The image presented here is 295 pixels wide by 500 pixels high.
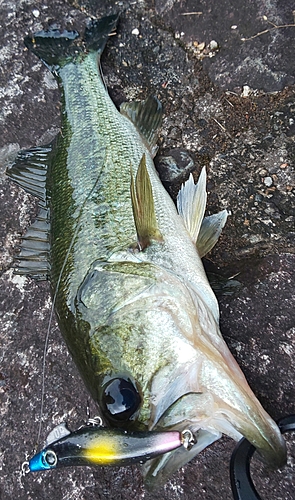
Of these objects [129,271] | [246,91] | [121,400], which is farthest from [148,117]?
[121,400]

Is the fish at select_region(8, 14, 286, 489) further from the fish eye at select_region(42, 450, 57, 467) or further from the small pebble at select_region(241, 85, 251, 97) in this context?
the small pebble at select_region(241, 85, 251, 97)

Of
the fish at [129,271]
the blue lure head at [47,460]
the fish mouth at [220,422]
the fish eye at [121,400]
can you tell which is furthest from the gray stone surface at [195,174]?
the blue lure head at [47,460]

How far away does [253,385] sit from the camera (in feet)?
7.81

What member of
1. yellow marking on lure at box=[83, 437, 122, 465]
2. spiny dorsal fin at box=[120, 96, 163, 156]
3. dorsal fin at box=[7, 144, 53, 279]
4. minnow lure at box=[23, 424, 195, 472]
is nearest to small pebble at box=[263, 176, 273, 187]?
spiny dorsal fin at box=[120, 96, 163, 156]

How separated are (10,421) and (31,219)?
54.6 inches

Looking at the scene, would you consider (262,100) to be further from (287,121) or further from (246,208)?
(246,208)

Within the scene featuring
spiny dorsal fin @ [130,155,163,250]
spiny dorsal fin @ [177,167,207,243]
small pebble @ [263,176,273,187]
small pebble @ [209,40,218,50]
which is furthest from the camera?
small pebble @ [209,40,218,50]

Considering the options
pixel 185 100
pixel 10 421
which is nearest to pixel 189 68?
pixel 185 100

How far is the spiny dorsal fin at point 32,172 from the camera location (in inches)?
113

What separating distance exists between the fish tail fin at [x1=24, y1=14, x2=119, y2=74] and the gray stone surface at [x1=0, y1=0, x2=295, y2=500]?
0.13 meters

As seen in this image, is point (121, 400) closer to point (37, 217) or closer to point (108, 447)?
point (108, 447)

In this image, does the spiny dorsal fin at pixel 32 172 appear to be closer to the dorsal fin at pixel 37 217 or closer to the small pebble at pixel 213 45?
the dorsal fin at pixel 37 217

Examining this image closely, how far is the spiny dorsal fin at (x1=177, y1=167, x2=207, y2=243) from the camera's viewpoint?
102 inches

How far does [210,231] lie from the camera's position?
8.65 ft
